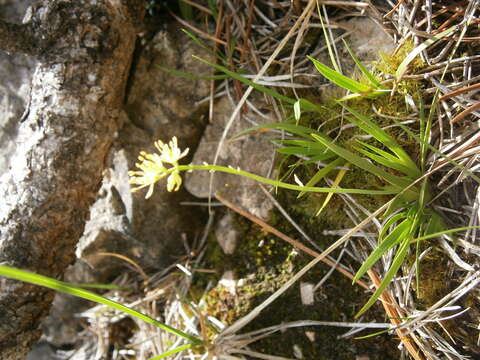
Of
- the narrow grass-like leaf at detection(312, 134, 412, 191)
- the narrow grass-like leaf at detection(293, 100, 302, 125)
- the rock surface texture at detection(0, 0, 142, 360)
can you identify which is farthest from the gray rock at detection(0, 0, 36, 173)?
the narrow grass-like leaf at detection(312, 134, 412, 191)

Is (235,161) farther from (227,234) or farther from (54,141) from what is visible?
(54,141)

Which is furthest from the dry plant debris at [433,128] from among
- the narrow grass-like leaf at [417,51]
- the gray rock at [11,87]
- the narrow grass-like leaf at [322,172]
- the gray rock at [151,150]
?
the gray rock at [11,87]

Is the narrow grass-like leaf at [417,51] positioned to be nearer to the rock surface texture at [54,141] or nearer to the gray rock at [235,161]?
the gray rock at [235,161]

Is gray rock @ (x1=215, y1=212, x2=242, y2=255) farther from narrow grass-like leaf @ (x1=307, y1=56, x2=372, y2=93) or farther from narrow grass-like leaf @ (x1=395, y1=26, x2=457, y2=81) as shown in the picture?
narrow grass-like leaf @ (x1=395, y1=26, x2=457, y2=81)

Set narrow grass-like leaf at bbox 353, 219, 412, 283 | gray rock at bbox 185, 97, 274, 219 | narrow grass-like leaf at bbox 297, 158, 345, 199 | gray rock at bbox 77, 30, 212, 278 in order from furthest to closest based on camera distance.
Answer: gray rock at bbox 77, 30, 212, 278
gray rock at bbox 185, 97, 274, 219
narrow grass-like leaf at bbox 297, 158, 345, 199
narrow grass-like leaf at bbox 353, 219, 412, 283

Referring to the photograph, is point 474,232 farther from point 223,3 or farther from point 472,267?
point 223,3
